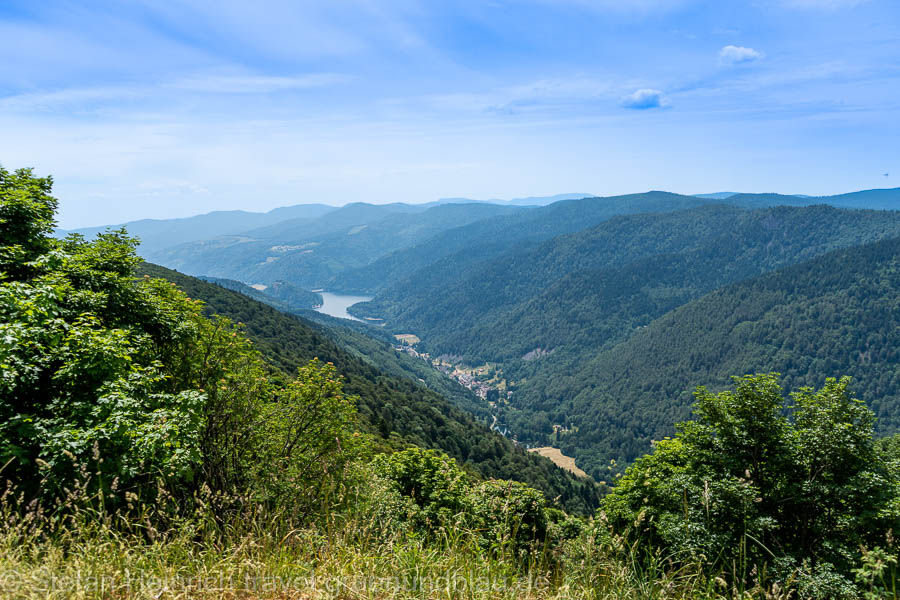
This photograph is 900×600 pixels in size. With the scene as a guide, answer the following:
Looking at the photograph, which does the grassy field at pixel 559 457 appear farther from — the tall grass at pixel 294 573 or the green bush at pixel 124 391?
the tall grass at pixel 294 573

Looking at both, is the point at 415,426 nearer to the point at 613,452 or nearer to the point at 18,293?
the point at 18,293

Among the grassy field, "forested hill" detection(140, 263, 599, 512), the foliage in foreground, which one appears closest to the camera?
the foliage in foreground

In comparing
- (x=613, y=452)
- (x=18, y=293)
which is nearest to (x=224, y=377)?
(x=18, y=293)

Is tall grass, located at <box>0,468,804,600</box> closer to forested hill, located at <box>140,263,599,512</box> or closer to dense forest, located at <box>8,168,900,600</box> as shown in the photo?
dense forest, located at <box>8,168,900,600</box>

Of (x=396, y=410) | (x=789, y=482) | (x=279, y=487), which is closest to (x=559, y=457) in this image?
(x=396, y=410)

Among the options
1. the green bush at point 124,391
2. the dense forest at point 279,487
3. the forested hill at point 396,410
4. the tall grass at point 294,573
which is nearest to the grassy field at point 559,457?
the forested hill at point 396,410

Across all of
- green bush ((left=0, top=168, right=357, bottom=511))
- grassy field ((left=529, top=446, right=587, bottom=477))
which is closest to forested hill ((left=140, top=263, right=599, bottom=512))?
green bush ((left=0, top=168, right=357, bottom=511))

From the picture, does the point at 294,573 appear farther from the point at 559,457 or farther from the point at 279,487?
the point at 559,457

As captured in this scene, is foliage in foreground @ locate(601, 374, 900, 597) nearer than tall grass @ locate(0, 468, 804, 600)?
No
